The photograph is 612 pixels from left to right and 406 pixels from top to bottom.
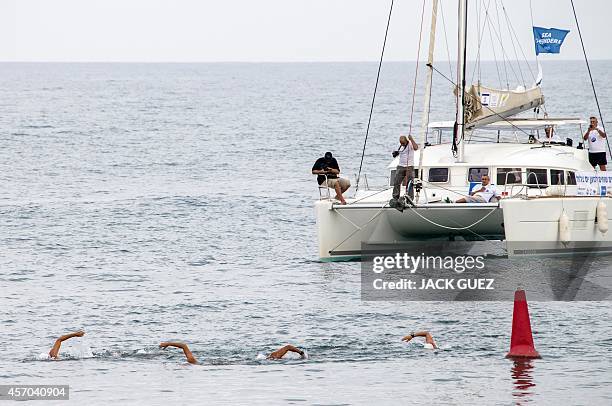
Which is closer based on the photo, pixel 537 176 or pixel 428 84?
pixel 428 84

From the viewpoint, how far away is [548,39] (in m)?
38.9

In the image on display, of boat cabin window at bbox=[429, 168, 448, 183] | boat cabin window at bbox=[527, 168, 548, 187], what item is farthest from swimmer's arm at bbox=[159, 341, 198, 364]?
boat cabin window at bbox=[527, 168, 548, 187]

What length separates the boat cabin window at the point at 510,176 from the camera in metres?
29.4

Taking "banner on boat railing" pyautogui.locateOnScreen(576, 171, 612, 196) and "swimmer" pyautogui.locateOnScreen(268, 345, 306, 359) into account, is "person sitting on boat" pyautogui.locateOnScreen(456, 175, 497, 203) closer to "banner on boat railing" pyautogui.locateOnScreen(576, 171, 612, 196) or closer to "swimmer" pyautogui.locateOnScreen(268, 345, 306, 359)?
"banner on boat railing" pyautogui.locateOnScreen(576, 171, 612, 196)

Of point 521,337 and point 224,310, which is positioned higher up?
point 521,337

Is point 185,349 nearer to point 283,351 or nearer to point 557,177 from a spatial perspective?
point 283,351

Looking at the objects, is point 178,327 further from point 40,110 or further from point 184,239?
point 40,110

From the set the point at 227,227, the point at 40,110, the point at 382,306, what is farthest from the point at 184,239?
the point at 40,110

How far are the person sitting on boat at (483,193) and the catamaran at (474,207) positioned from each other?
0.20 meters

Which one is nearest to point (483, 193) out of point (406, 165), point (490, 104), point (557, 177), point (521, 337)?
point (406, 165)

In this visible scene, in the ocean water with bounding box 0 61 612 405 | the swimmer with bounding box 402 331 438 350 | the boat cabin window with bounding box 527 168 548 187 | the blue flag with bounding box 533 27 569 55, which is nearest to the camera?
the ocean water with bounding box 0 61 612 405

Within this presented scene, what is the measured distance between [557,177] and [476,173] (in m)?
1.74

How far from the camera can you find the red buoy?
1952cm

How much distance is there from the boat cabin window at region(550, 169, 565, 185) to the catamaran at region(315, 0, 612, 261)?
22 millimetres
